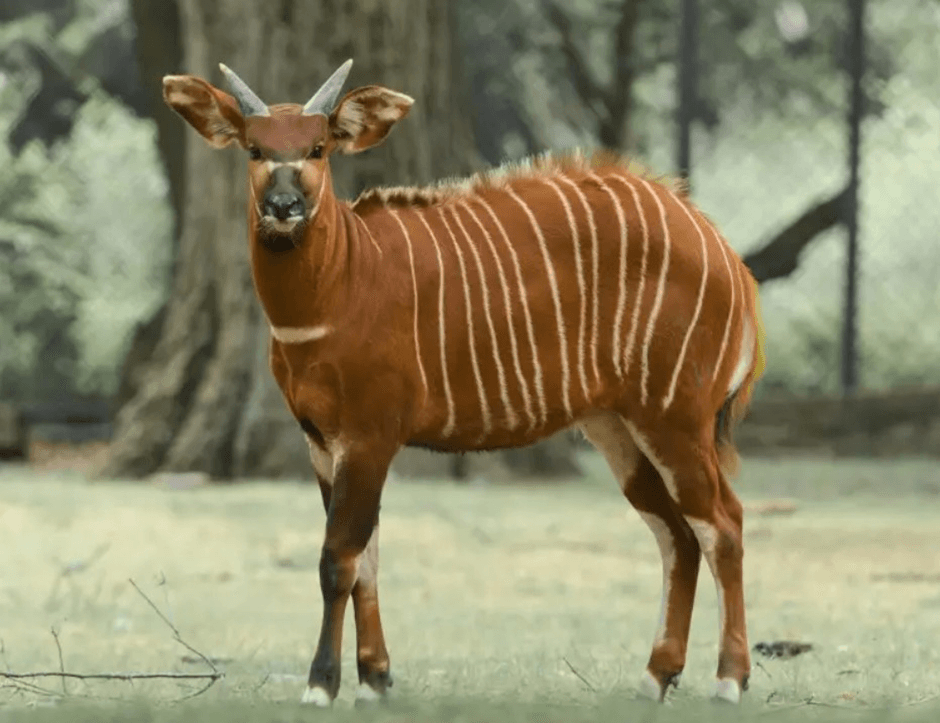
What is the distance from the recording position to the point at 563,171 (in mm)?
5758

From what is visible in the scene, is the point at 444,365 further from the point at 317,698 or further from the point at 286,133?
the point at 317,698

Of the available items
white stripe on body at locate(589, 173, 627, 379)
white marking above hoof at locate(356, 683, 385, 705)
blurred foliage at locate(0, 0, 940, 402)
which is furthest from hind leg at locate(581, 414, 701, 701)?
blurred foliage at locate(0, 0, 940, 402)

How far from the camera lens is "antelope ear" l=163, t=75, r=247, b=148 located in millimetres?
5234

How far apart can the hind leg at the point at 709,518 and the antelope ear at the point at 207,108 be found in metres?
1.30

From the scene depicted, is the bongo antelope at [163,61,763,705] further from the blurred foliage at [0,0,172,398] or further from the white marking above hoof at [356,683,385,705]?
the blurred foliage at [0,0,172,398]

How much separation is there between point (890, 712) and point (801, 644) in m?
1.69

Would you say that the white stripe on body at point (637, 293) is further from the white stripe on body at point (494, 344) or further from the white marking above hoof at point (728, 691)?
the white marking above hoof at point (728, 691)

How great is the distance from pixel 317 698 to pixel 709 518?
1142mm

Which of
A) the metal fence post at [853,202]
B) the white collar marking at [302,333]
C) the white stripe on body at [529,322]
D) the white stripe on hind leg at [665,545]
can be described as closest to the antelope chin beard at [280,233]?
the white collar marking at [302,333]

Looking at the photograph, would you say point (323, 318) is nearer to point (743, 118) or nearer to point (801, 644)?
point (801, 644)

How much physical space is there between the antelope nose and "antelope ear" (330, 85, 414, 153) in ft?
1.35

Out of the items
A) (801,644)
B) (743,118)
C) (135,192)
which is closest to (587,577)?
(801,644)

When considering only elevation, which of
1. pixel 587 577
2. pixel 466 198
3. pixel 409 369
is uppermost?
pixel 466 198

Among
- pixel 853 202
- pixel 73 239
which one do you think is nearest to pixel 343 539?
pixel 853 202
